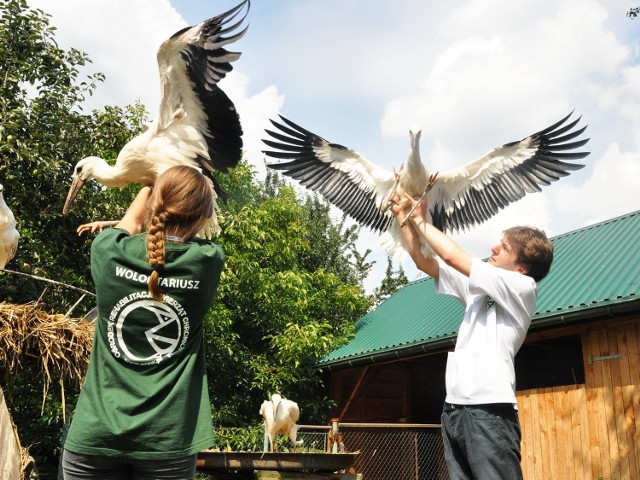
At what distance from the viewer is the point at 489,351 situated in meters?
2.44

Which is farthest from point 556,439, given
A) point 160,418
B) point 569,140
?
point 160,418

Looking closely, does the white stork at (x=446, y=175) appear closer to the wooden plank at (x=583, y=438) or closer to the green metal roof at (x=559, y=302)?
the green metal roof at (x=559, y=302)

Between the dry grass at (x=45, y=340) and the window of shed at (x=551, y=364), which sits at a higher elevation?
the window of shed at (x=551, y=364)

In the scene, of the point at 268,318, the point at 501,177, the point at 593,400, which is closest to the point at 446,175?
the point at 501,177

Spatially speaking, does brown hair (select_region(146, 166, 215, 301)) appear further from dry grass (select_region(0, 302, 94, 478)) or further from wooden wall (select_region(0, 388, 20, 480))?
dry grass (select_region(0, 302, 94, 478))

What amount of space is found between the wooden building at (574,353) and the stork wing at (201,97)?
4.85m

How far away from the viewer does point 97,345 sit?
1883 millimetres

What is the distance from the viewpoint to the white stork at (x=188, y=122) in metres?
4.74

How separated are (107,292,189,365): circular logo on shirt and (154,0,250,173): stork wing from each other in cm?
330

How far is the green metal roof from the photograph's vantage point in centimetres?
795

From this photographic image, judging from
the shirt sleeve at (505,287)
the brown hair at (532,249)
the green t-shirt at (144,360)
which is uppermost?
the brown hair at (532,249)

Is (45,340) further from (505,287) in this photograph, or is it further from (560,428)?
(560,428)

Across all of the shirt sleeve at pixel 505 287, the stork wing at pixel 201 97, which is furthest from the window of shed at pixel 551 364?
the shirt sleeve at pixel 505 287

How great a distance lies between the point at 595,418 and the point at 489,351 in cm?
636
